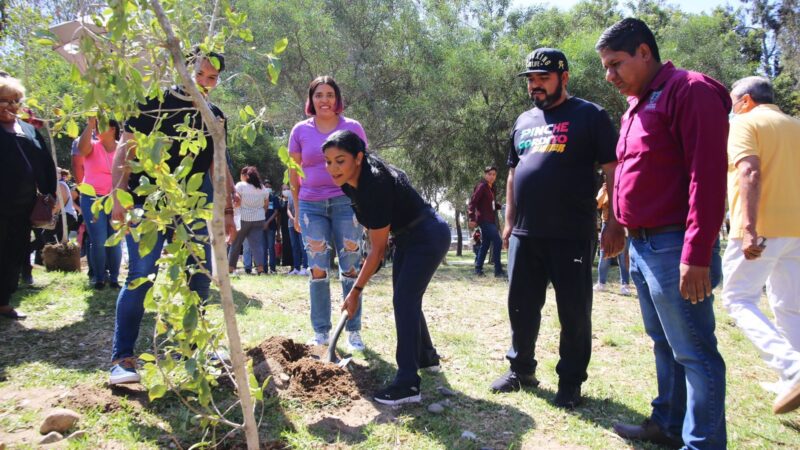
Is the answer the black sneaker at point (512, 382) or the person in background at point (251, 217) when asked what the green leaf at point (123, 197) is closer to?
the black sneaker at point (512, 382)

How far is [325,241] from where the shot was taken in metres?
4.10

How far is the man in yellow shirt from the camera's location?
3387 mm

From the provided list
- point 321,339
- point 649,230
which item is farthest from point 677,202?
point 321,339

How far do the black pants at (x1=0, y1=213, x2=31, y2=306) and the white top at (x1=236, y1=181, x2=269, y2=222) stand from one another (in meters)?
4.79

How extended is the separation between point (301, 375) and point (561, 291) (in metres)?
1.70

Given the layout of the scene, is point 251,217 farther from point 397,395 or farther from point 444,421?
point 444,421

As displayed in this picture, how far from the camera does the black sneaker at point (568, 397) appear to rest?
3277 mm

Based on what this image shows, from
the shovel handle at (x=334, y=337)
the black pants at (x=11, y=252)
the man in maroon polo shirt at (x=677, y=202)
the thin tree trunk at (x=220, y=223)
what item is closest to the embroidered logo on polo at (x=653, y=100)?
the man in maroon polo shirt at (x=677, y=202)

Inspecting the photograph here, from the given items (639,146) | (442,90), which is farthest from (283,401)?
(442,90)

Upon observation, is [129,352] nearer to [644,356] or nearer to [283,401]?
[283,401]

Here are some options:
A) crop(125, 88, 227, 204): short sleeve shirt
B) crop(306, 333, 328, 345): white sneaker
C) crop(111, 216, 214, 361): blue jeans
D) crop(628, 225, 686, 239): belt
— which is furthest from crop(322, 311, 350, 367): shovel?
crop(628, 225, 686, 239): belt

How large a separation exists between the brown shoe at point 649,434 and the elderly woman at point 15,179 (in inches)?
187

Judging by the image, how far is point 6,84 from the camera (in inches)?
Result: 166

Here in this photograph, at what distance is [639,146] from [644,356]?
269cm
